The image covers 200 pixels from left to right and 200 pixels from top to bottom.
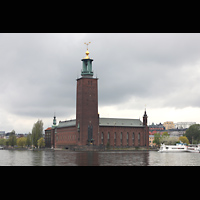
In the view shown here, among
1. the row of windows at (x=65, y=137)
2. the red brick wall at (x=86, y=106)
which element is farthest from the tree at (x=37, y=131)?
the red brick wall at (x=86, y=106)

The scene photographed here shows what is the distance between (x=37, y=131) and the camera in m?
103

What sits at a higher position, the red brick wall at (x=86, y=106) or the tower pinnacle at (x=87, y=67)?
the tower pinnacle at (x=87, y=67)

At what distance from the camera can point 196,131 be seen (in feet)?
403

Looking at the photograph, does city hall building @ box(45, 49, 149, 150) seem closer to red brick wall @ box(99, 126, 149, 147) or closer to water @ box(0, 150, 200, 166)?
red brick wall @ box(99, 126, 149, 147)

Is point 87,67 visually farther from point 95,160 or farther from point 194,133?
point 95,160

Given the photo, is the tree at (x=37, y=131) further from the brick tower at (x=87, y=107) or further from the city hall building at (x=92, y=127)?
the brick tower at (x=87, y=107)

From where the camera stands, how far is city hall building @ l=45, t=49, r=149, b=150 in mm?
90188

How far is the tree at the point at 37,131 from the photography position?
10231cm

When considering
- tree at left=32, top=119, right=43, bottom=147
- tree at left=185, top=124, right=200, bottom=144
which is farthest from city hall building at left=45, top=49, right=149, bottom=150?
tree at left=185, top=124, right=200, bottom=144

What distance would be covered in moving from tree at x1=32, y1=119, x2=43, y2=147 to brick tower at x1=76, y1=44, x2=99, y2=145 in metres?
15.5

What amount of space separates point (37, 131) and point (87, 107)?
66.7 feet
